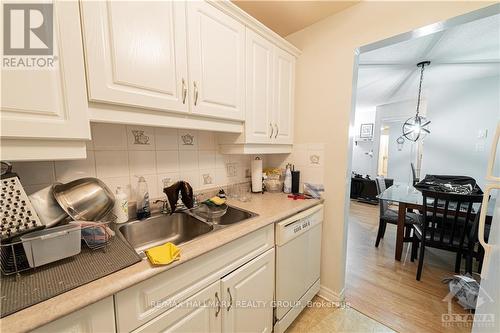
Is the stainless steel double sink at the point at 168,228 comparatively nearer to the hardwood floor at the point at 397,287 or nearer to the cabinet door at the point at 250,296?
the cabinet door at the point at 250,296

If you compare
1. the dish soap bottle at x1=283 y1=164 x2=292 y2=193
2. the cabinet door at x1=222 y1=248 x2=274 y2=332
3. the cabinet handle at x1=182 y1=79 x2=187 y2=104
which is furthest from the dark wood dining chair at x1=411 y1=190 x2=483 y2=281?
the cabinet handle at x1=182 y1=79 x2=187 y2=104

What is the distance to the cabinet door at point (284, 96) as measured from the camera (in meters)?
1.56

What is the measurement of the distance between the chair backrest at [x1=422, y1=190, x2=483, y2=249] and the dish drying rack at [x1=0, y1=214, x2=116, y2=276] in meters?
2.49

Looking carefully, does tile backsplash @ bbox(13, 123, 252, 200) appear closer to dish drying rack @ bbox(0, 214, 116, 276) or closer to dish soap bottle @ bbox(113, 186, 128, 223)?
dish soap bottle @ bbox(113, 186, 128, 223)

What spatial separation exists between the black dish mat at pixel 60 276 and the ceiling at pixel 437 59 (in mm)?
2937

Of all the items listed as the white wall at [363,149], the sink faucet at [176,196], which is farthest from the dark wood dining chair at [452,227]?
the white wall at [363,149]

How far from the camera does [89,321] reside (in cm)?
56

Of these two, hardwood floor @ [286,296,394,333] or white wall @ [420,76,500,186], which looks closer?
hardwood floor @ [286,296,394,333]

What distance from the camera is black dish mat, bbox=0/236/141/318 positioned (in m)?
0.50

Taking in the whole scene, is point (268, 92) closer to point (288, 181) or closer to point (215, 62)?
point (215, 62)

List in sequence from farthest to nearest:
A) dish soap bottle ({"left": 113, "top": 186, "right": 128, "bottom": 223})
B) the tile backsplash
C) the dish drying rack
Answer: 1. dish soap bottle ({"left": 113, "top": 186, "right": 128, "bottom": 223})
2. the tile backsplash
3. the dish drying rack

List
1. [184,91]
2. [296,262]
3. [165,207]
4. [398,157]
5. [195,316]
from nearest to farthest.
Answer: [195,316] < [184,91] < [165,207] < [296,262] < [398,157]

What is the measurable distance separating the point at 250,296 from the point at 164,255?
24.5 inches

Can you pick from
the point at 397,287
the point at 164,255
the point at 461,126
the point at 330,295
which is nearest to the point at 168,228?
the point at 164,255
